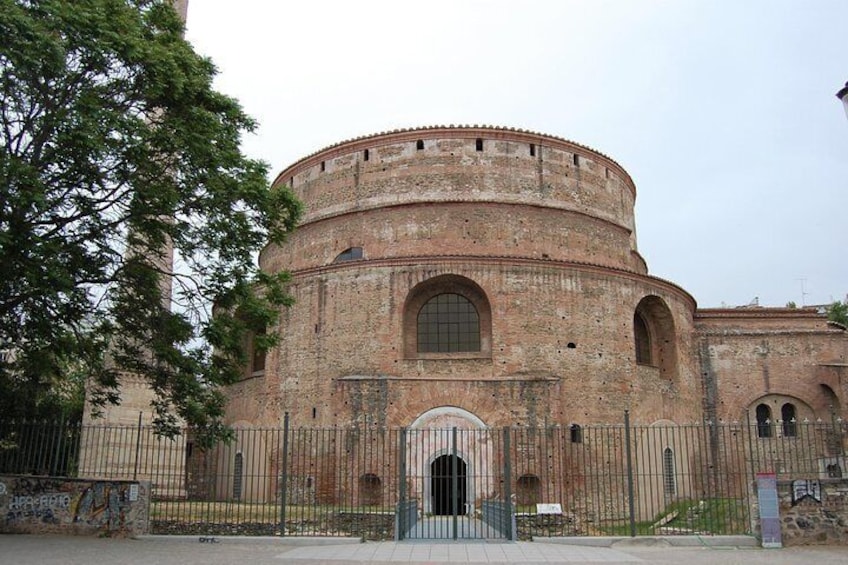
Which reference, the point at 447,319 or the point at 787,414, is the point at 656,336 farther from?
the point at 447,319

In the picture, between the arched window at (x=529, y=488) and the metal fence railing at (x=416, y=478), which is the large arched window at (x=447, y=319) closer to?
the metal fence railing at (x=416, y=478)

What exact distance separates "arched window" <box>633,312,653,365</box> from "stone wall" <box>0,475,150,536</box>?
1548cm

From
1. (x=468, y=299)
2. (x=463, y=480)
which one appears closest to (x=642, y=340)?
(x=468, y=299)

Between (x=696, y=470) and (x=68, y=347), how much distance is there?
59.9 ft

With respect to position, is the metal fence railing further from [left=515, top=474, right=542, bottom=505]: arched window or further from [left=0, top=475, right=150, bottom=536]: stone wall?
[left=0, top=475, right=150, bottom=536]: stone wall

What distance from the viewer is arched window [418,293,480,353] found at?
21.3m

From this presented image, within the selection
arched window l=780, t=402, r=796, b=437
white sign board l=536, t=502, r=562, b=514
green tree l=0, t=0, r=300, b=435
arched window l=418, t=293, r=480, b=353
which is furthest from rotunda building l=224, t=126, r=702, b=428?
green tree l=0, t=0, r=300, b=435

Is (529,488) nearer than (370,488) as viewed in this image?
Yes

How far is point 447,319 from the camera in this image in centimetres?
2153

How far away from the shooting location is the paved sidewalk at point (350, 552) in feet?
34.5

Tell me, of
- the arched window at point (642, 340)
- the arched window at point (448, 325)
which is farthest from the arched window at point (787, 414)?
the arched window at point (448, 325)

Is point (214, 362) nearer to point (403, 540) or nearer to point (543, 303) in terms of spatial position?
point (403, 540)

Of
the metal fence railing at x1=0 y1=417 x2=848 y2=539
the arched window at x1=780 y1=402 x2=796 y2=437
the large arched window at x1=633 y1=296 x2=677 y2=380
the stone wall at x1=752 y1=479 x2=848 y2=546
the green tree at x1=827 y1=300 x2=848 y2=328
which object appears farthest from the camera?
the green tree at x1=827 y1=300 x2=848 y2=328

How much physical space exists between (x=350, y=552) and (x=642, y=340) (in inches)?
584
